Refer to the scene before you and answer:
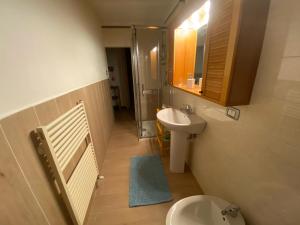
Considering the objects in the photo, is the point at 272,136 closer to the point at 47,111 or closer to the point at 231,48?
the point at 231,48

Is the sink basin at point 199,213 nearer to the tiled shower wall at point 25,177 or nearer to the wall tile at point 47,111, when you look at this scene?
the tiled shower wall at point 25,177

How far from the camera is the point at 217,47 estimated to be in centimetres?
84

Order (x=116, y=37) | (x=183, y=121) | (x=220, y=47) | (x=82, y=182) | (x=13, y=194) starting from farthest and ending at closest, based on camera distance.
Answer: (x=116, y=37), (x=183, y=121), (x=82, y=182), (x=220, y=47), (x=13, y=194)

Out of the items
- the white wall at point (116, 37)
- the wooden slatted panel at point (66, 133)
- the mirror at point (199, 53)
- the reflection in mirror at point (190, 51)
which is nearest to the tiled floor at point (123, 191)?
the wooden slatted panel at point (66, 133)

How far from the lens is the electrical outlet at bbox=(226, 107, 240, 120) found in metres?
0.90

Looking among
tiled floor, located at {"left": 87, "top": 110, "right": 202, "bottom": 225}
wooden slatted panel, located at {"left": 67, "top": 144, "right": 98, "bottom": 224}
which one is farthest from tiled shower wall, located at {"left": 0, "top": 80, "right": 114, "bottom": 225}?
tiled floor, located at {"left": 87, "top": 110, "right": 202, "bottom": 225}

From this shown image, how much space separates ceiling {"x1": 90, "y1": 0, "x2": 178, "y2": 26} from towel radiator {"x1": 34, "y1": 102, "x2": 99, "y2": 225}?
5.91ft

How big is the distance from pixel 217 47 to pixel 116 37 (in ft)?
9.16

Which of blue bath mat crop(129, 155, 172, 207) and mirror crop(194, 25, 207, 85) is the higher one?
mirror crop(194, 25, 207, 85)

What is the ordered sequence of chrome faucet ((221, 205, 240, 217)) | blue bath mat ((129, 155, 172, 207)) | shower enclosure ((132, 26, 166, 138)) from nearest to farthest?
chrome faucet ((221, 205, 240, 217)) → blue bath mat ((129, 155, 172, 207)) → shower enclosure ((132, 26, 166, 138))

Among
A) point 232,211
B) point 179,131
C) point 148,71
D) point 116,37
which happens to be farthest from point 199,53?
point 116,37

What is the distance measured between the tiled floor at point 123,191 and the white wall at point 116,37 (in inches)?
90.6

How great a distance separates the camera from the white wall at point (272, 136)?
58 cm

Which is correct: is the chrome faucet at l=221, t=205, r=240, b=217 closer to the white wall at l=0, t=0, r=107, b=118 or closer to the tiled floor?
→ the tiled floor
